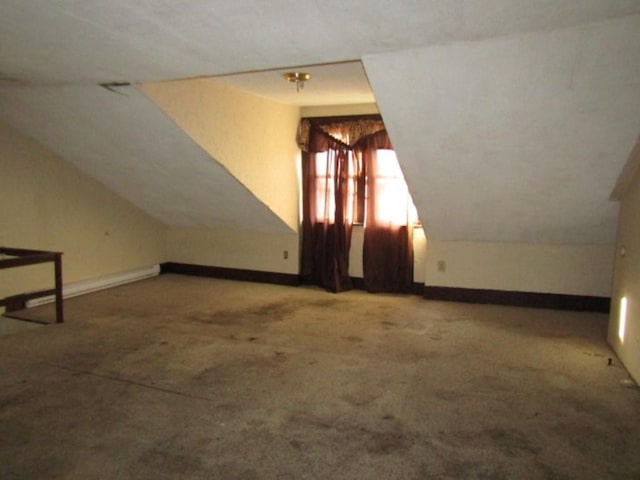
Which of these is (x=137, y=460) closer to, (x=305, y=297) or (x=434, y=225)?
(x=305, y=297)

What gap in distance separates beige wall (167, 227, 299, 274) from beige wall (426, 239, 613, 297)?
5.49 feet

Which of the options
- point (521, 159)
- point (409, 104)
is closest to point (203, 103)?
point (409, 104)

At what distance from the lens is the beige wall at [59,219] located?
4055 mm

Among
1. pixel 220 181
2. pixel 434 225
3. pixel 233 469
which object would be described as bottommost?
pixel 233 469

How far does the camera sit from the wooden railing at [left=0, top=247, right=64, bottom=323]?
3457mm

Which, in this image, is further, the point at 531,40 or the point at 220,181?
the point at 220,181

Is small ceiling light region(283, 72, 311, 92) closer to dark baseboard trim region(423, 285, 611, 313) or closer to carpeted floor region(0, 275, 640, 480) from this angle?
carpeted floor region(0, 275, 640, 480)

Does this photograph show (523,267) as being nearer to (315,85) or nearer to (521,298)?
(521,298)

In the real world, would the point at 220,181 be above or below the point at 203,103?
below

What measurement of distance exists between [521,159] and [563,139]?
32 centimetres

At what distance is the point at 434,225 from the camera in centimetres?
425

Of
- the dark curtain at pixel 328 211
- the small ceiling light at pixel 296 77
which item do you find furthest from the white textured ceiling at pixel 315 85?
the dark curtain at pixel 328 211

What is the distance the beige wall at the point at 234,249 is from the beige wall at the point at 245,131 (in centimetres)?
34

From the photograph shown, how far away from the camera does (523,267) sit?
433cm
